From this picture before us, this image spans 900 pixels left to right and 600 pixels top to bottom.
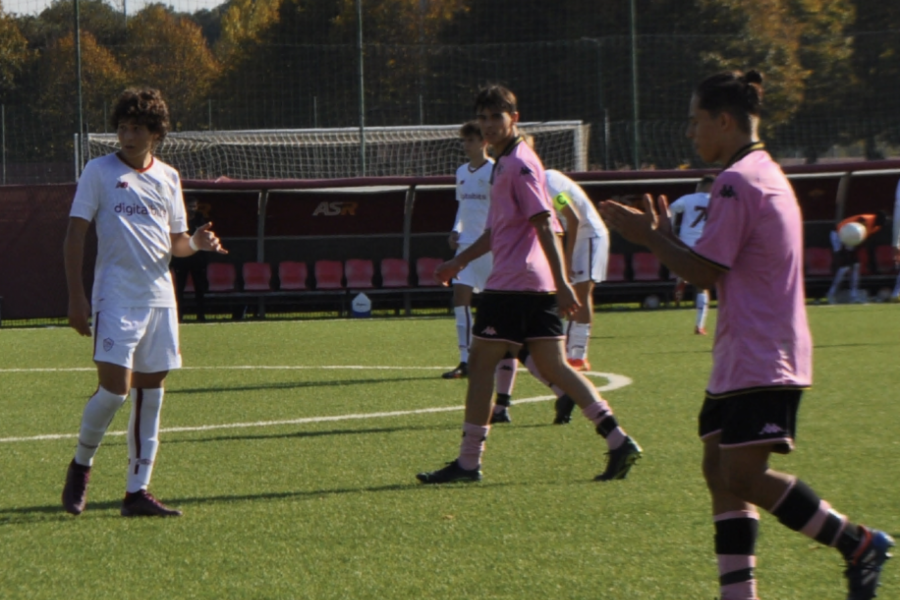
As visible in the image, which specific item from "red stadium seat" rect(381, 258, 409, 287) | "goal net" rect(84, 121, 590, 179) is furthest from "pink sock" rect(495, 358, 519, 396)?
"goal net" rect(84, 121, 590, 179)

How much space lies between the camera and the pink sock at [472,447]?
7035 millimetres

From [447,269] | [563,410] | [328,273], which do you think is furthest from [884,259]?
[447,269]

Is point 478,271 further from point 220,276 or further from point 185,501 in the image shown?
point 220,276

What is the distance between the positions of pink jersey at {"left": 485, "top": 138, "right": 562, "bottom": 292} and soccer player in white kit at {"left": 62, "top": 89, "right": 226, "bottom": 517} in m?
1.71

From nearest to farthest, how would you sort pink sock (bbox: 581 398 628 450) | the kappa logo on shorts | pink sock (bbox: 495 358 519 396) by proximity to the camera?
1. the kappa logo on shorts
2. pink sock (bbox: 581 398 628 450)
3. pink sock (bbox: 495 358 519 396)

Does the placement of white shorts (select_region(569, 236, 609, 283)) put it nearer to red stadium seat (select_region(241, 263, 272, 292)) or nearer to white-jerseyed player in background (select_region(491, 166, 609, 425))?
white-jerseyed player in background (select_region(491, 166, 609, 425))

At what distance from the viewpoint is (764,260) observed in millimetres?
4117

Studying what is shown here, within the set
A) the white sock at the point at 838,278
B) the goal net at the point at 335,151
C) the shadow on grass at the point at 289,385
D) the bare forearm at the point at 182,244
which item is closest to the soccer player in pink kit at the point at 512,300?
the bare forearm at the point at 182,244

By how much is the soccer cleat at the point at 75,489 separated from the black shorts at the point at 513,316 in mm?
2105

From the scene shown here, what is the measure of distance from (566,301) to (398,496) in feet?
4.25

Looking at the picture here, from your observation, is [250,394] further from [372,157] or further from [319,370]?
[372,157]

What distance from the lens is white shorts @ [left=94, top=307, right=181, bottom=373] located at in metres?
6.05

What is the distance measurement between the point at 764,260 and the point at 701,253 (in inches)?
8.3

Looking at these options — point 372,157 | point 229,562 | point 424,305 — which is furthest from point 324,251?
point 229,562
